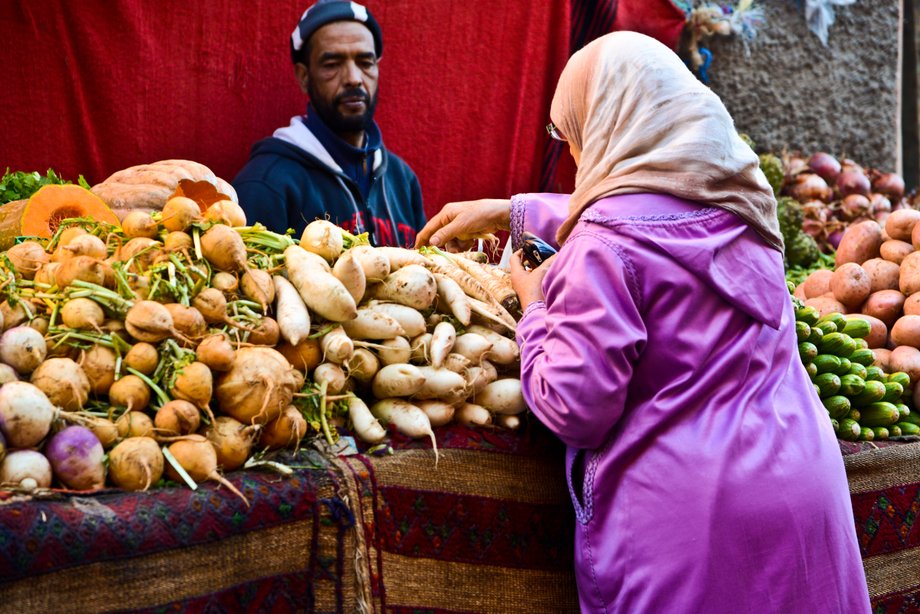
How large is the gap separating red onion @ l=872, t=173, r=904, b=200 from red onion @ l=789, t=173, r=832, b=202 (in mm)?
554

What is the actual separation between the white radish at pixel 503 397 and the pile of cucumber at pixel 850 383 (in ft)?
3.83

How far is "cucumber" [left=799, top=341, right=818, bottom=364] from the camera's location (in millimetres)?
3098

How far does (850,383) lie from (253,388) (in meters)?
2.16

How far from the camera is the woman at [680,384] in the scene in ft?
6.73

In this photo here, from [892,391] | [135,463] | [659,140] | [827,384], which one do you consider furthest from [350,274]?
[892,391]

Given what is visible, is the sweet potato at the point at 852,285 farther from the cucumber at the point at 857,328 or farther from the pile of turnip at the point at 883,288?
the cucumber at the point at 857,328

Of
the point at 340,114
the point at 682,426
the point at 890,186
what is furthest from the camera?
the point at 890,186

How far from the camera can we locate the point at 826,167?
6.44 m

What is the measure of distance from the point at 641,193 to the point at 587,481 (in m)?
0.72

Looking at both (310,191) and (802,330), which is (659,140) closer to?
(802,330)

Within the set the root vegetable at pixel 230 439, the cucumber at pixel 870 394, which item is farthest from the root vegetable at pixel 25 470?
the cucumber at pixel 870 394

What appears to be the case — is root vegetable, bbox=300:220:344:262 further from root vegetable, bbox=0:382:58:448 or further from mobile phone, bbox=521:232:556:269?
root vegetable, bbox=0:382:58:448

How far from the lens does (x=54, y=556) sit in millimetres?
1710

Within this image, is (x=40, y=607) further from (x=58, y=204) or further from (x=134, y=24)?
(x=134, y=24)
